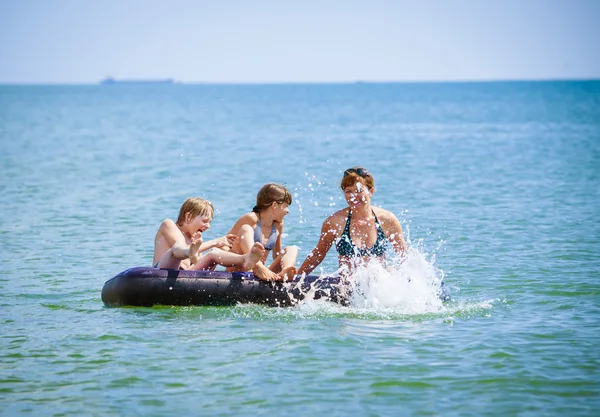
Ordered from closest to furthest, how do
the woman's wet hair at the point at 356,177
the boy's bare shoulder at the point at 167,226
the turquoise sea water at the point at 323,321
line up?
the turquoise sea water at the point at 323,321 < the woman's wet hair at the point at 356,177 < the boy's bare shoulder at the point at 167,226

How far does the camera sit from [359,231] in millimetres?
8617

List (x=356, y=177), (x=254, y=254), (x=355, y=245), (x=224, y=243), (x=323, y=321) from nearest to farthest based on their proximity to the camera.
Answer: (x=323, y=321)
(x=254, y=254)
(x=356, y=177)
(x=355, y=245)
(x=224, y=243)

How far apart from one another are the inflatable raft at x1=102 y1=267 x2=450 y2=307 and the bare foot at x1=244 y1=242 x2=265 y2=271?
151 millimetres

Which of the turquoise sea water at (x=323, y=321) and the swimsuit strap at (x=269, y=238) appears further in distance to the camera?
the swimsuit strap at (x=269, y=238)

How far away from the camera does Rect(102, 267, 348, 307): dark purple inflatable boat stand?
8219 millimetres

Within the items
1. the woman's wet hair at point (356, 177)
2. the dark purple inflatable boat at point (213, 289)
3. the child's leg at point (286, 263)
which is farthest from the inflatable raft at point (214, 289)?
the woman's wet hair at point (356, 177)

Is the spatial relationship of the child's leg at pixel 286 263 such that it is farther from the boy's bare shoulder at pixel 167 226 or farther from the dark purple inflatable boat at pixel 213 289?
the boy's bare shoulder at pixel 167 226

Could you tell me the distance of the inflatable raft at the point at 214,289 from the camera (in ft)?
27.0

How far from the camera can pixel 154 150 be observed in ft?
108

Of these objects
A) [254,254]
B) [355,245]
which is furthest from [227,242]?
[355,245]

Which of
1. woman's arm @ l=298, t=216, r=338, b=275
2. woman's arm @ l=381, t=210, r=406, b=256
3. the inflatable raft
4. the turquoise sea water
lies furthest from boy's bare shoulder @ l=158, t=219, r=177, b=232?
woman's arm @ l=381, t=210, r=406, b=256

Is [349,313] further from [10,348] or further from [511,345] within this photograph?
[10,348]

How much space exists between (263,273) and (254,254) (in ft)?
0.72

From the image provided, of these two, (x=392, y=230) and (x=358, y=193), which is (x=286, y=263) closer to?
(x=358, y=193)
